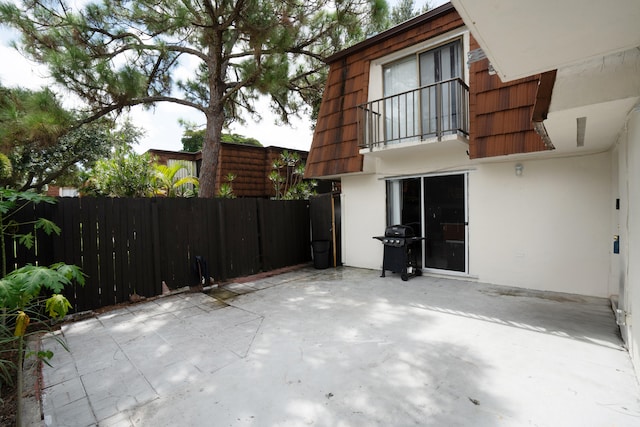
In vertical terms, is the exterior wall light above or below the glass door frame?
above

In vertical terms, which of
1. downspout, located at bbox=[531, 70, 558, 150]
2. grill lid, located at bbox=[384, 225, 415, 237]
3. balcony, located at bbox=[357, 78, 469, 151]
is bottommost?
grill lid, located at bbox=[384, 225, 415, 237]

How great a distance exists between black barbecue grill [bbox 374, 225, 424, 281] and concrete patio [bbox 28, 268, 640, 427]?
124 cm

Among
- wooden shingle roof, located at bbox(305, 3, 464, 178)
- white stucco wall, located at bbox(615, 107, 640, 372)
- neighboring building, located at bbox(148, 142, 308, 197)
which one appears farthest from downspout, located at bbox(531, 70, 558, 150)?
neighboring building, located at bbox(148, 142, 308, 197)

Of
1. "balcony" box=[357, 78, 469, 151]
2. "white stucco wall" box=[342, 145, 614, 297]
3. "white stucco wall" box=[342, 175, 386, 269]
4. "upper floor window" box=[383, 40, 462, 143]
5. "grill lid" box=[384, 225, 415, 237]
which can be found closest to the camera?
"white stucco wall" box=[342, 145, 614, 297]

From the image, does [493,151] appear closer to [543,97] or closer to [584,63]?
[543,97]

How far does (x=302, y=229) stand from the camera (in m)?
8.02

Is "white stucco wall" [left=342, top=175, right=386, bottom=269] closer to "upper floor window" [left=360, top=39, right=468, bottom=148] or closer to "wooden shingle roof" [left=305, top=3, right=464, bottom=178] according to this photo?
"wooden shingle roof" [left=305, top=3, right=464, bottom=178]

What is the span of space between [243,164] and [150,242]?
7.97 m

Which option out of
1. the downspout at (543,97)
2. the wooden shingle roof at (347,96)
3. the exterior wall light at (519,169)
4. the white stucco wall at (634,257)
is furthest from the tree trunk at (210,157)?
the white stucco wall at (634,257)

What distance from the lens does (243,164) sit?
1270 centimetres

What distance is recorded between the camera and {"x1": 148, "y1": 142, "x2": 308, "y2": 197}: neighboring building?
12.1 metres

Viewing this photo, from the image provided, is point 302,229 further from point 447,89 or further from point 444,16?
point 444,16

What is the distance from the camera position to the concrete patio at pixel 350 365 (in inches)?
83.1

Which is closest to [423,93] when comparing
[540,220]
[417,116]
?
[417,116]
